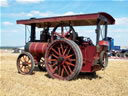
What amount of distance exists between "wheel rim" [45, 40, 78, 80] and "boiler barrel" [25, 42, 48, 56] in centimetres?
74

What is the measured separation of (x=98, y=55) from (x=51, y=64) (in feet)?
6.72

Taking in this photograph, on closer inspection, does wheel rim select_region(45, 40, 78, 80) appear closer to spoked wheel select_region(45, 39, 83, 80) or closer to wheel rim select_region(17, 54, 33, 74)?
spoked wheel select_region(45, 39, 83, 80)

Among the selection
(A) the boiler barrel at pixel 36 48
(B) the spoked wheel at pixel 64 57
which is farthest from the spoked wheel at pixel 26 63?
(B) the spoked wheel at pixel 64 57

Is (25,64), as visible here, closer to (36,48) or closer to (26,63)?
(26,63)

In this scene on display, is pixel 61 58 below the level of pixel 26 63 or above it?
above

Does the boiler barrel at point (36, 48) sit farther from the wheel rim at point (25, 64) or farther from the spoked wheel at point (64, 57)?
the spoked wheel at point (64, 57)

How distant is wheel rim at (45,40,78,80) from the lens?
22.2 ft

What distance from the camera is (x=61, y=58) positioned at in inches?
→ 270

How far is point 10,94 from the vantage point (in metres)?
4.65

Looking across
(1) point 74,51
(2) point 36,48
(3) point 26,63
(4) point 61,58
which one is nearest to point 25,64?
(3) point 26,63

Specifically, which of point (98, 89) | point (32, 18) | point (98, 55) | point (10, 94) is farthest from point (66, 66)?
point (32, 18)

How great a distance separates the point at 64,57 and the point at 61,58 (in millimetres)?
125

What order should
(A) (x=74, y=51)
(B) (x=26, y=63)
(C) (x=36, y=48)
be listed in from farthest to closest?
(C) (x=36, y=48), (B) (x=26, y=63), (A) (x=74, y=51)

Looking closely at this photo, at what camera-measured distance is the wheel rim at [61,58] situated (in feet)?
22.2
